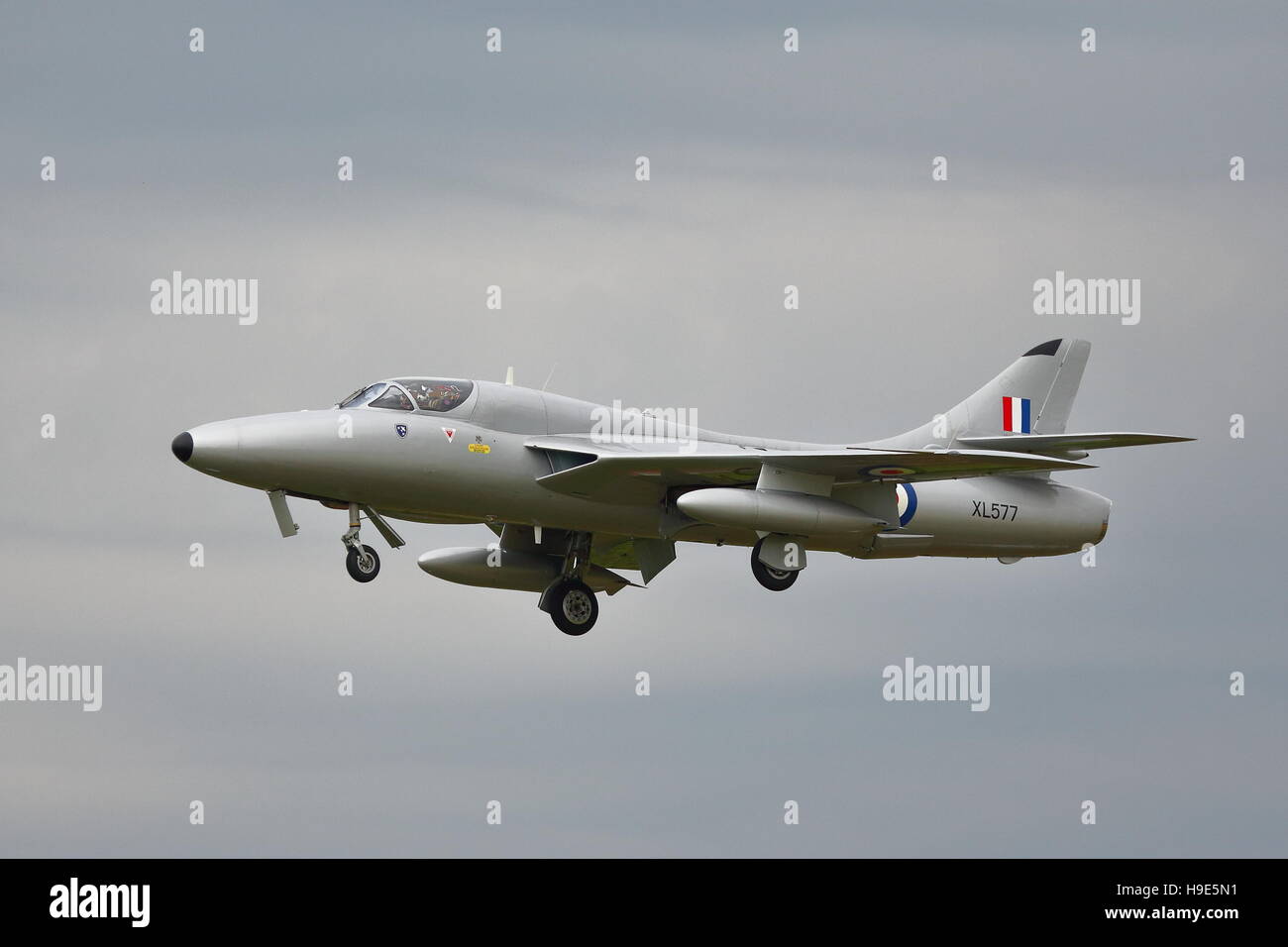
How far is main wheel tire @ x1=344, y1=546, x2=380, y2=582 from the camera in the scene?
3172 centimetres

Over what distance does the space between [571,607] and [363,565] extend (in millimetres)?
5501

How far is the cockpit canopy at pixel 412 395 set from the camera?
3241 cm

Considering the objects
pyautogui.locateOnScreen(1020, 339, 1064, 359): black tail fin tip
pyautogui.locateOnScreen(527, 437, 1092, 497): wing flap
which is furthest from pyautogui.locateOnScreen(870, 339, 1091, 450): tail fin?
pyautogui.locateOnScreen(527, 437, 1092, 497): wing flap

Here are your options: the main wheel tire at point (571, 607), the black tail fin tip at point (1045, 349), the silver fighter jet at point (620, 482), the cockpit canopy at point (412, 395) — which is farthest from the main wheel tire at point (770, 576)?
the black tail fin tip at point (1045, 349)

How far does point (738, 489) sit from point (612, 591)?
5.21 metres

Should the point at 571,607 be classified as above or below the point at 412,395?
below

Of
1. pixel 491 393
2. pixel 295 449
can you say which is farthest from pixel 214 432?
pixel 491 393

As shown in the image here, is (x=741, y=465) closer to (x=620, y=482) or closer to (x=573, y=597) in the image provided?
(x=620, y=482)

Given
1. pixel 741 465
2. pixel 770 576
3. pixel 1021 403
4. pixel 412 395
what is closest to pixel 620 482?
pixel 741 465

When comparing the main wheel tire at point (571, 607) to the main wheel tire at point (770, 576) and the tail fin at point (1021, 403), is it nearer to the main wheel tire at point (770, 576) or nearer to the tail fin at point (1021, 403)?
the main wheel tire at point (770, 576)

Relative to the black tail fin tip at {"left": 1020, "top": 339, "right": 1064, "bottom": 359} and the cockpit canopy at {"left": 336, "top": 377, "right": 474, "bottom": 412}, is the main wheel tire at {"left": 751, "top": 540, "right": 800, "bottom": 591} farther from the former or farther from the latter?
the black tail fin tip at {"left": 1020, "top": 339, "right": 1064, "bottom": 359}

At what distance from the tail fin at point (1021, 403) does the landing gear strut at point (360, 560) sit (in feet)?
35.5

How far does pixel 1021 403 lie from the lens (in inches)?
1518

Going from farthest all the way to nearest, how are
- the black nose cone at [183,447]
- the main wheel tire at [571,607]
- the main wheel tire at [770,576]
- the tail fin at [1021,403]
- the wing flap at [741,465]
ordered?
the tail fin at [1021,403] < the main wheel tire at [571,607] < the main wheel tire at [770,576] < the wing flap at [741,465] < the black nose cone at [183,447]
